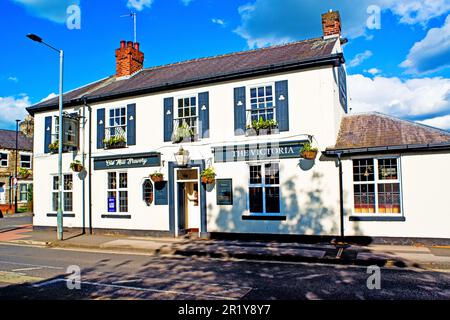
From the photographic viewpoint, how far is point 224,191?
45.7 feet

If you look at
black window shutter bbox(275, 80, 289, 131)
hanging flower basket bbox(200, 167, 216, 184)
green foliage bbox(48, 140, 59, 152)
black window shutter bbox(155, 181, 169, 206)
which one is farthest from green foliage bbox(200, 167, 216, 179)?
green foliage bbox(48, 140, 59, 152)

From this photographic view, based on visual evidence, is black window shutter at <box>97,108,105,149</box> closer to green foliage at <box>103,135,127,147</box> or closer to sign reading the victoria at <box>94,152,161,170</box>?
green foliage at <box>103,135,127,147</box>

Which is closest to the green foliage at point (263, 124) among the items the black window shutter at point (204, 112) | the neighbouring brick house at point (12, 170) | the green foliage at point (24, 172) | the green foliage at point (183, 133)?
the black window shutter at point (204, 112)

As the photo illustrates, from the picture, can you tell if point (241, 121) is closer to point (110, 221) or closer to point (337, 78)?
point (337, 78)

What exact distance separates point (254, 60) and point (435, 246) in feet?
33.3

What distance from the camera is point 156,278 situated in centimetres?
827

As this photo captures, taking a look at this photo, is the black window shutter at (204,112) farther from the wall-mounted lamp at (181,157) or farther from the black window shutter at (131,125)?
the black window shutter at (131,125)

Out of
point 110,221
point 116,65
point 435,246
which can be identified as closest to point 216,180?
point 110,221

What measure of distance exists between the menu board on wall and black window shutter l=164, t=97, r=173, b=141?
123 inches

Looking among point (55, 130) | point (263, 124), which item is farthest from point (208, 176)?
point (55, 130)

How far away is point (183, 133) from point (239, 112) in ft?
8.66
